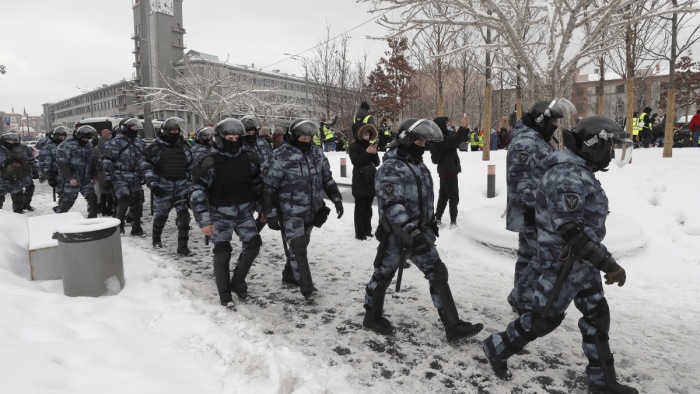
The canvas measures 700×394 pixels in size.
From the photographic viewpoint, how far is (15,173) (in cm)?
982

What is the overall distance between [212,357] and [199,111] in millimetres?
20559

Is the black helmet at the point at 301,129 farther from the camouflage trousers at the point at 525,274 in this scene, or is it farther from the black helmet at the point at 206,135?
the black helmet at the point at 206,135

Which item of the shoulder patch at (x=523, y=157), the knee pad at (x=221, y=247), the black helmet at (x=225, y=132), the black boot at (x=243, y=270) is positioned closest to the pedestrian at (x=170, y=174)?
the black boot at (x=243, y=270)

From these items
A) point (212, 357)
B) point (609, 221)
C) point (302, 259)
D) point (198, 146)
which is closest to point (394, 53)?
point (198, 146)

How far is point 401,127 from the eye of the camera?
3.74 meters

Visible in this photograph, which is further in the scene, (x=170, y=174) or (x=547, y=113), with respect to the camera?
(x=170, y=174)

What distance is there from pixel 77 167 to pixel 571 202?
864 centimetres

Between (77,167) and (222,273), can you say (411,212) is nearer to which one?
(222,273)

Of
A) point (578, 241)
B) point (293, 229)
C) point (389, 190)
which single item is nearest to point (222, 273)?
point (293, 229)

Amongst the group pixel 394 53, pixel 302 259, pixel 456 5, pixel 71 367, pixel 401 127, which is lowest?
pixel 71 367

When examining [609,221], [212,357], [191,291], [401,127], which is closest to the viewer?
[212,357]

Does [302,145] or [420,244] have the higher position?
[302,145]

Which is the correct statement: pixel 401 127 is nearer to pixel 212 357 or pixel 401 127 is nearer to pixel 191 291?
pixel 212 357

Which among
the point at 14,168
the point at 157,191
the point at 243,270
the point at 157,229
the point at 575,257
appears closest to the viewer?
the point at 575,257
